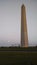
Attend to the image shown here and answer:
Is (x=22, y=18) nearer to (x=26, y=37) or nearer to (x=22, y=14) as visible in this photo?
(x=22, y=14)

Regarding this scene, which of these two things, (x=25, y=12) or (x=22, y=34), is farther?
(x=25, y=12)

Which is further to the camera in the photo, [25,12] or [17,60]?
[25,12]

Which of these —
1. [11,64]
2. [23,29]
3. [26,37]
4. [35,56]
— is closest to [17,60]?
[11,64]

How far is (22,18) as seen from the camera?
1.67 metres

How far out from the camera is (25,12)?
5.39ft

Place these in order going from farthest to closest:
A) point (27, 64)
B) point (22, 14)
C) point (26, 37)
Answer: point (22, 14) → point (26, 37) → point (27, 64)

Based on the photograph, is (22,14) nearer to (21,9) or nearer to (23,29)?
(21,9)

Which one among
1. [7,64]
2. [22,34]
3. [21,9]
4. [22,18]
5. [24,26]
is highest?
[21,9]

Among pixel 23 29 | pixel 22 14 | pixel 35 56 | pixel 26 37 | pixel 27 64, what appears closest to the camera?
pixel 27 64

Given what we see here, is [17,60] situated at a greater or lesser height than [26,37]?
lesser

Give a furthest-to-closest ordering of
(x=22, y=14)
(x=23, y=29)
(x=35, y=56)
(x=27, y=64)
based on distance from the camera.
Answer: (x=22, y=14) → (x=23, y=29) → (x=35, y=56) → (x=27, y=64)

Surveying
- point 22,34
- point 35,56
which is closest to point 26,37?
point 22,34

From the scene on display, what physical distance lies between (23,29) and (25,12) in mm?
236

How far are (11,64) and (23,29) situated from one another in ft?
2.94
